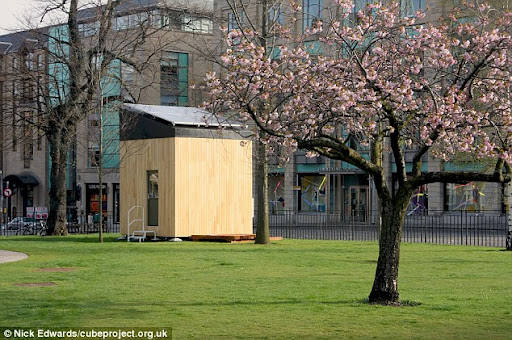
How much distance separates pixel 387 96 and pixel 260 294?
4297mm

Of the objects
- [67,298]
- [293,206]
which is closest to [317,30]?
[67,298]

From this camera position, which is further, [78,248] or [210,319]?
[78,248]

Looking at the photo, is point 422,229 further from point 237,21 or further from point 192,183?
point 237,21

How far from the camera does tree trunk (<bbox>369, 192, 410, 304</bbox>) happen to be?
15.7m

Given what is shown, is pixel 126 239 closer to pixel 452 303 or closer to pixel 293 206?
pixel 452 303

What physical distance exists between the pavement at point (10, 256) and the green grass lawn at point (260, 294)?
48cm

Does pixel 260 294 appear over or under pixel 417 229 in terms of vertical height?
under

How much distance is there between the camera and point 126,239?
36.8m

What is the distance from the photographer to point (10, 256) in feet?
90.4

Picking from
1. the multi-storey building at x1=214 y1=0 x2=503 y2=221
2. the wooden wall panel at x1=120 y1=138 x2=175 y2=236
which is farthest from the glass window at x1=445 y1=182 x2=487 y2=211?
the wooden wall panel at x1=120 y1=138 x2=175 y2=236

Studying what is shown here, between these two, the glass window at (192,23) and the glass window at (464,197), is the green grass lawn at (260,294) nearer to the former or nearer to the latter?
the glass window at (192,23)

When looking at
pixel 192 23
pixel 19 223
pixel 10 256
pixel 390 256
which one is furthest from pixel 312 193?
pixel 390 256

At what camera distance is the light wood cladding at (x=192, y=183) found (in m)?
35.2

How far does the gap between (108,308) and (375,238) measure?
85.4 ft
